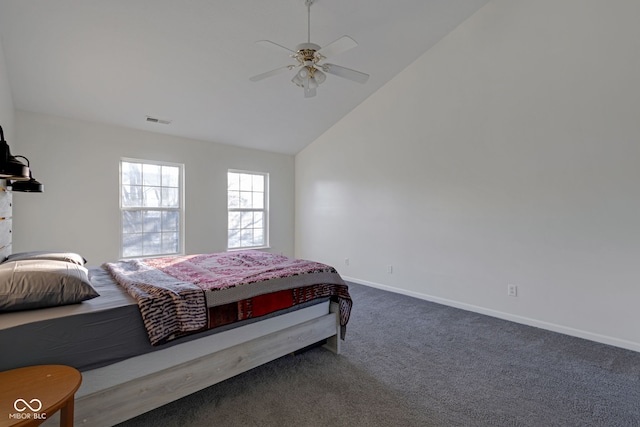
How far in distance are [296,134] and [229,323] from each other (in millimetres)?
3933

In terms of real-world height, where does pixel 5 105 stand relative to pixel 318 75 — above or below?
below

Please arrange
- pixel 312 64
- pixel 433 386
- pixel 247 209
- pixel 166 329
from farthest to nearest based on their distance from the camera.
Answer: pixel 247 209, pixel 312 64, pixel 433 386, pixel 166 329

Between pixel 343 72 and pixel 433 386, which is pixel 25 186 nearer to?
pixel 343 72

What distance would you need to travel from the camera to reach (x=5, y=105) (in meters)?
2.92

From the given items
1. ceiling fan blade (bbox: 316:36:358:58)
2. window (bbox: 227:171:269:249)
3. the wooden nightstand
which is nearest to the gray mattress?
the wooden nightstand

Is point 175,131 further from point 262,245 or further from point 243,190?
point 262,245

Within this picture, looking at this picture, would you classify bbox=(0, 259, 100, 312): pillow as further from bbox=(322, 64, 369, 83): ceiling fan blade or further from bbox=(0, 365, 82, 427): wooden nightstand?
bbox=(322, 64, 369, 83): ceiling fan blade

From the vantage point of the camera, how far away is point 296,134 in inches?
208

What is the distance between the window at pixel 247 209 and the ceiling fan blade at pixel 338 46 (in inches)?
135

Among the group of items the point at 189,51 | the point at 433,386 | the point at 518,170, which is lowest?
the point at 433,386

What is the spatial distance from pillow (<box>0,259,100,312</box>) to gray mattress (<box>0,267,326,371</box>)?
0.14 ft

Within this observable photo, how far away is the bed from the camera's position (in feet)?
4.78

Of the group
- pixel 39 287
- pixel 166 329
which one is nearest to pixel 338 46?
pixel 166 329

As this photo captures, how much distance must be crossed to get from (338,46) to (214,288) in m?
1.94
